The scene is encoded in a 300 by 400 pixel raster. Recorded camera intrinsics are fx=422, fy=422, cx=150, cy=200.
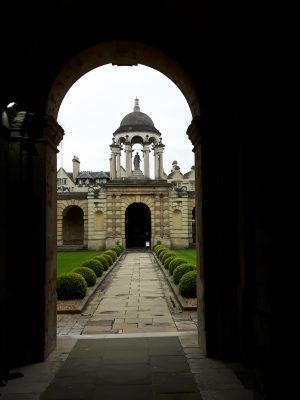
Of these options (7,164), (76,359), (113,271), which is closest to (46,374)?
(76,359)

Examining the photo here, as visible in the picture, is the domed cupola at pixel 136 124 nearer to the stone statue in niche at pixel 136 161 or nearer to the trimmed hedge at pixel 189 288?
the stone statue in niche at pixel 136 161

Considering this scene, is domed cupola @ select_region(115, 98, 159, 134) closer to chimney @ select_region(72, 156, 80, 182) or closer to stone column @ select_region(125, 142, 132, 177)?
stone column @ select_region(125, 142, 132, 177)

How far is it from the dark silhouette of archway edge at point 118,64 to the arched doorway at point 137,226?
117 ft

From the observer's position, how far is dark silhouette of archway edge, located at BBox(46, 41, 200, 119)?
7688mm

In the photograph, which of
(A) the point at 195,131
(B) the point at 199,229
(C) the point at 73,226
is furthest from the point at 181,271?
(C) the point at 73,226

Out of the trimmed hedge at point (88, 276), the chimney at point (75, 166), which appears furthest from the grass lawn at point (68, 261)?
the chimney at point (75, 166)

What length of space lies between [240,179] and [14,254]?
12.7 ft

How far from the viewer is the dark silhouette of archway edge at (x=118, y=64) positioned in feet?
25.2

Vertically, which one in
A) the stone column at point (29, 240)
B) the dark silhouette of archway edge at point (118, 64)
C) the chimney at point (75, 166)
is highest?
the chimney at point (75, 166)

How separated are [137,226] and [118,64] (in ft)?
120

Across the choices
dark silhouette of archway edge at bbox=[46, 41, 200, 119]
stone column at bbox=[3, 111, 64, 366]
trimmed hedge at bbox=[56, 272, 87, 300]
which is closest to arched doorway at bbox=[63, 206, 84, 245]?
trimmed hedge at bbox=[56, 272, 87, 300]

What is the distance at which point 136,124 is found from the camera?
3919cm

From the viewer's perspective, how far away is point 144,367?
6.64m

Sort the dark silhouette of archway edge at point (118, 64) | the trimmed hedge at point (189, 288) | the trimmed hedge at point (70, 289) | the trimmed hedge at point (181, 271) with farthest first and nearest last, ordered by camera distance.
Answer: the trimmed hedge at point (181, 271)
the trimmed hedge at point (70, 289)
the trimmed hedge at point (189, 288)
the dark silhouette of archway edge at point (118, 64)
